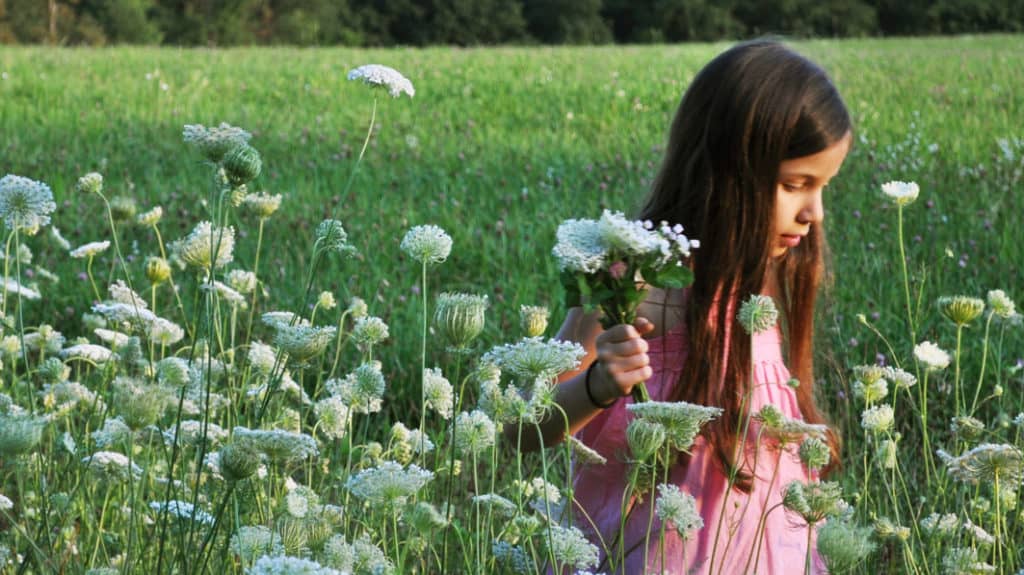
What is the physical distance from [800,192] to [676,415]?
1.10 metres

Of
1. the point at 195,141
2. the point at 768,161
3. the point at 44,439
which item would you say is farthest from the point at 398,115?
the point at 195,141

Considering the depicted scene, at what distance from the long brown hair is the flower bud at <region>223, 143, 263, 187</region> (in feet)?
3.24

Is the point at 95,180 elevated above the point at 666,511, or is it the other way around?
the point at 95,180

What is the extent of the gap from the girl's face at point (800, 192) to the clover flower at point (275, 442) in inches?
46.7

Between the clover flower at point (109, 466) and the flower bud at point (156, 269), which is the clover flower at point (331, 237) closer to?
the clover flower at point (109, 466)

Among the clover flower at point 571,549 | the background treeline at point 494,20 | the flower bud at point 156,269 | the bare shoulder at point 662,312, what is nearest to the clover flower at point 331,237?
the clover flower at point 571,549

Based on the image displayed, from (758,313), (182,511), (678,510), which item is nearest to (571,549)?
(678,510)

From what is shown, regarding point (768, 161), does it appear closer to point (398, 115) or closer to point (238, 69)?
point (398, 115)

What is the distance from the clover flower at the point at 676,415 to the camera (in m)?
1.39

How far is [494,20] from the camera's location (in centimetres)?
3238

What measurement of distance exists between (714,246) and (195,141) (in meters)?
1.04

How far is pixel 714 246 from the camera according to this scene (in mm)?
2406

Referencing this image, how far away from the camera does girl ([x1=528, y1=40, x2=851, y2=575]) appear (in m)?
2.38

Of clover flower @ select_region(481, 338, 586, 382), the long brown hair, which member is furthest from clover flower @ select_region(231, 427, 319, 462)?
the long brown hair
